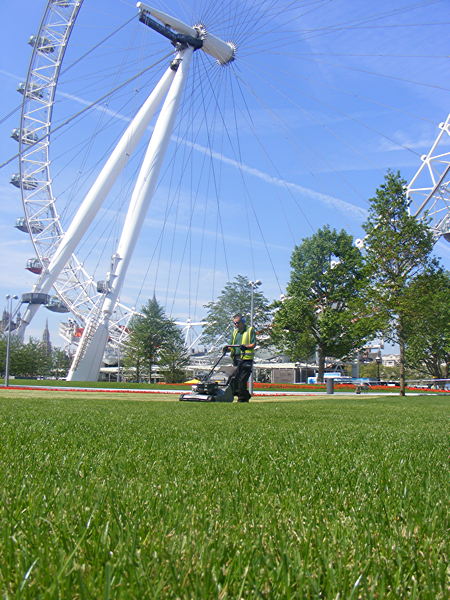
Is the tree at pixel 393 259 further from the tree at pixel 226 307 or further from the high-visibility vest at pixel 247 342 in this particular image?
the tree at pixel 226 307

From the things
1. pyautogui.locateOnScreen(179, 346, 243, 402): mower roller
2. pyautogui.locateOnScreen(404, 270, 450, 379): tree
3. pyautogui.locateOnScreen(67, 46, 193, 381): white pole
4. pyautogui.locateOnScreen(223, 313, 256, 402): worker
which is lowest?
pyautogui.locateOnScreen(179, 346, 243, 402): mower roller

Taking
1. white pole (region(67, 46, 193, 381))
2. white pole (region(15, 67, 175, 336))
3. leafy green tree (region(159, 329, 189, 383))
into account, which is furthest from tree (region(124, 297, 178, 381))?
white pole (region(15, 67, 175, 336))

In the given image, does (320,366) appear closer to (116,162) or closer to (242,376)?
(116,162)

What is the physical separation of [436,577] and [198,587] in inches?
25.4

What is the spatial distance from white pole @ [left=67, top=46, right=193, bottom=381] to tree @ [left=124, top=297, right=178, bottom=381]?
21.3m

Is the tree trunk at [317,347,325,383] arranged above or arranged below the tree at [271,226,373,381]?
below

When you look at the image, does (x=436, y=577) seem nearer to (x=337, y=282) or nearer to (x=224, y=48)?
(x=224, y=48)

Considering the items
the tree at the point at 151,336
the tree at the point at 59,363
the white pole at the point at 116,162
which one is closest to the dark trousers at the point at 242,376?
the white pole at the point at 116,162

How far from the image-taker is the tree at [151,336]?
195ft

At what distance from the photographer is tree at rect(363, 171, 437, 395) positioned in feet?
→ 77.6

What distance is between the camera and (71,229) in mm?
36219

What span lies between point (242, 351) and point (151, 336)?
46857 millimetres

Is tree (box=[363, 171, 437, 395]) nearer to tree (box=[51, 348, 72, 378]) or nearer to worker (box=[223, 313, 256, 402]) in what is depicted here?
worker (box=[223, 313, 256, 402])

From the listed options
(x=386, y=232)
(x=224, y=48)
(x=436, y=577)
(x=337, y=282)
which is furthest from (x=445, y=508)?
(x=337, y=282)
